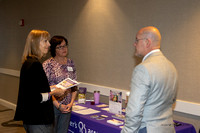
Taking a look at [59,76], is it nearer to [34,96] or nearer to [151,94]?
[34,96]

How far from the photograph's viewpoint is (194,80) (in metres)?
2.31

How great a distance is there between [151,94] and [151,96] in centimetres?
2

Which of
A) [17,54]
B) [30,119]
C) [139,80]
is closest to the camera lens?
[139,80]

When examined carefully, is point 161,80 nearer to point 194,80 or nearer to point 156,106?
point 156,106

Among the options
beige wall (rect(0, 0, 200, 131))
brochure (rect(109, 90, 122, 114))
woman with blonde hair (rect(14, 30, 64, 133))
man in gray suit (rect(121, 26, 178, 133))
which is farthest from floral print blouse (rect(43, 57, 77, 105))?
man in gray suit (rect(121, 26, 178, 133))

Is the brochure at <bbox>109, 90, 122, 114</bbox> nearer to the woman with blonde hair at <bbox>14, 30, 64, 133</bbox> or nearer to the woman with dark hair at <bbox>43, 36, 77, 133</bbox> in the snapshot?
the woman with dark hair at <bbox>43, 36, 77, 133</bbox>

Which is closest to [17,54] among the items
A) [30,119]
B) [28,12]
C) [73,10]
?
[28,12]

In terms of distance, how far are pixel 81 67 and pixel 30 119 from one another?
6.53ft

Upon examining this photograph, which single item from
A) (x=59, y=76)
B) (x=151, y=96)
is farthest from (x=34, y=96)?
(x=151, y=96)

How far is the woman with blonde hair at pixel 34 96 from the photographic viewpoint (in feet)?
5.90

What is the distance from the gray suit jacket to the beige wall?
2.82ft

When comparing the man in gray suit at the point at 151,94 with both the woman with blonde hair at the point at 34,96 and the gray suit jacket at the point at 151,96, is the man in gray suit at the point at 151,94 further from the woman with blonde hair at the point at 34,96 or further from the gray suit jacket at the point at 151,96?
the woman with blonde hair at the point at 34,96

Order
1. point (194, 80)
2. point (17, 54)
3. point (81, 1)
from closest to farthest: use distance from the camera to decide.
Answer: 1. point (194, 80)
2. point (81, 1)
3. point (17, 54)

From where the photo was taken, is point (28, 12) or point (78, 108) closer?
point (78, 108)
